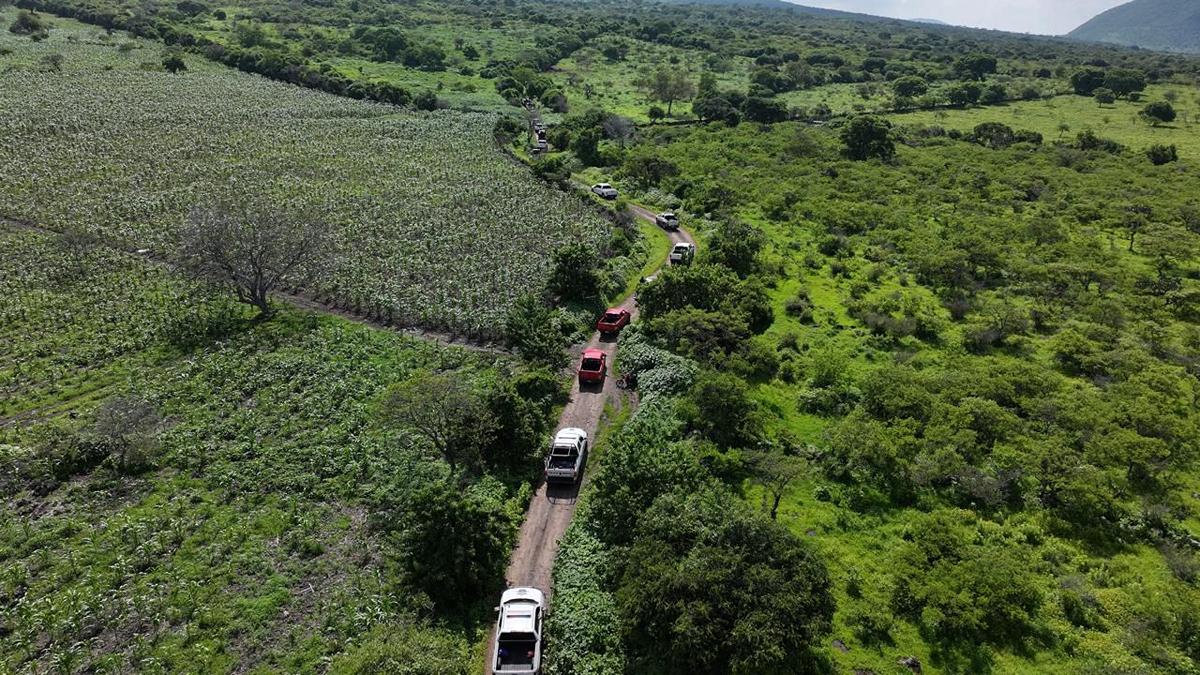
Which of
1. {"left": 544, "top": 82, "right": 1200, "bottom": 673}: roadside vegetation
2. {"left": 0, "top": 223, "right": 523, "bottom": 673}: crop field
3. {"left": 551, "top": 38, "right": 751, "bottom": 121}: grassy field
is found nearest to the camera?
{"left": 0, "top": 223, "right": 523, "bottom": 673}: crop field

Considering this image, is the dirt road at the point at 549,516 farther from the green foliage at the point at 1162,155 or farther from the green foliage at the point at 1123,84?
the green foliage at the point at 1123,84

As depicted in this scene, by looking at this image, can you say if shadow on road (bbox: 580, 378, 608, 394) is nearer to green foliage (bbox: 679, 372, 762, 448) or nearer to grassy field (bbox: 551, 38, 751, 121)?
green foliage (bbox: 679, 372, 762, 448)

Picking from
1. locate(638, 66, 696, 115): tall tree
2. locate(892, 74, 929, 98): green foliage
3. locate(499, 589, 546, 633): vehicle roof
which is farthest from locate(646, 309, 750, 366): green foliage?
locate(892, 74, 929, 98): green foliage

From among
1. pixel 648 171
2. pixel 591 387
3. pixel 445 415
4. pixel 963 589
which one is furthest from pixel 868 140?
pixel 445 415

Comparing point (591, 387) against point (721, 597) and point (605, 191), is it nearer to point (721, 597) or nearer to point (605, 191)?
point (721, 597)

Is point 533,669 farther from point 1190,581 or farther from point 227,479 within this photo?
point 1190,581

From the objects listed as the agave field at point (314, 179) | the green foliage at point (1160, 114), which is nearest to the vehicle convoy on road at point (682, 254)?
the agave field at point (314, 179)
